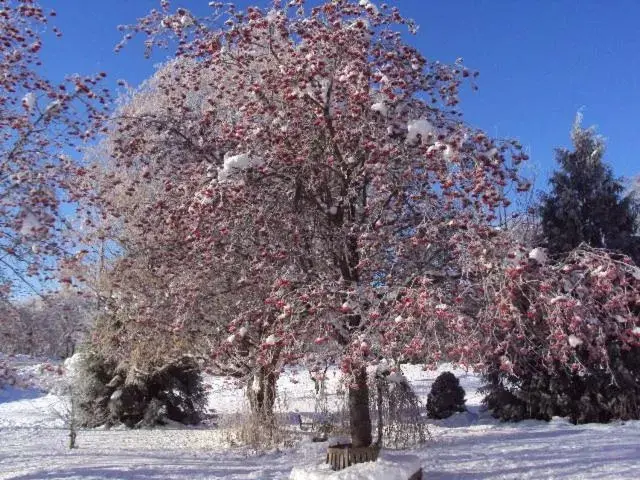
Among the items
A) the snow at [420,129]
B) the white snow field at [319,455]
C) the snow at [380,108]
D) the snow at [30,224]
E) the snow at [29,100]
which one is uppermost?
the snow at [29,100]

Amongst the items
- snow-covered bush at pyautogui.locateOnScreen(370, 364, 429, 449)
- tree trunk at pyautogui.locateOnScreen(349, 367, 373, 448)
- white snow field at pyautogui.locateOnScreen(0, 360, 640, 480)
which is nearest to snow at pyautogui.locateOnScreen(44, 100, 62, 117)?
white snow field at pyautogui.locateOnScreen(0, 360, 640, 480)

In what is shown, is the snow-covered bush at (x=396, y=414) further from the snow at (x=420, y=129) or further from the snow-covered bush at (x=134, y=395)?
the snow-covered bush at (x=134, y=395)

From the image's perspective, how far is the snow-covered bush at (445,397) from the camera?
14438 millimetres

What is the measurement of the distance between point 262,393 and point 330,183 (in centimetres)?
459

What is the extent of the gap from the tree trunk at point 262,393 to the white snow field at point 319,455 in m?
0.28

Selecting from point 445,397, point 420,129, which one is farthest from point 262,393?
point 420,129

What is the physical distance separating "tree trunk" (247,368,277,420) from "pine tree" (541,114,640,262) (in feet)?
23.9

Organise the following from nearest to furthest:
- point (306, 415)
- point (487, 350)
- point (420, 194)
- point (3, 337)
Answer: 1. point (487, 350)
2. point (420, 194)
3. point (3, 337)
4. point (306, 415)

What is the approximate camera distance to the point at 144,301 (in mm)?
10656

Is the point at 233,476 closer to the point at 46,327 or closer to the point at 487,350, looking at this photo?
the point at 46,327

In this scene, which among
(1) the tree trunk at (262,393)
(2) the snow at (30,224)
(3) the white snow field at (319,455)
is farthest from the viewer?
(1) the tree trunk at (262,393)

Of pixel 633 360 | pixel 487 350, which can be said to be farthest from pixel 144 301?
pixel 633 360

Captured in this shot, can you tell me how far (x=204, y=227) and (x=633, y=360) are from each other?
9.36m

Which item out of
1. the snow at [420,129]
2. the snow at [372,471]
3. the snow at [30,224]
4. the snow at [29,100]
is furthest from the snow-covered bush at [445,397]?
the snow at [29,100]
